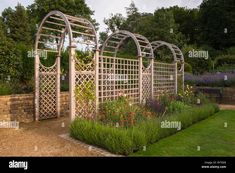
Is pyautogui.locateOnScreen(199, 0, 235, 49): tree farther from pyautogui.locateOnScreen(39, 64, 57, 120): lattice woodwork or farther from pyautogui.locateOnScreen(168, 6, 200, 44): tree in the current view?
pyautogui.locateOnScreen(39, 64, 57, 120): lattice woodwork

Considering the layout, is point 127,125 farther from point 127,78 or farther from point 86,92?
point 127,78

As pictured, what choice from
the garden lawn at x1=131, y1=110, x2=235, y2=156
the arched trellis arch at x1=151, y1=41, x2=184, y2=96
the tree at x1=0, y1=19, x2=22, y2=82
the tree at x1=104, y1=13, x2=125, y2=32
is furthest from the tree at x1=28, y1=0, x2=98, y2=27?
the garden lawn at x1=131, y1=110, x2=235, y2=156

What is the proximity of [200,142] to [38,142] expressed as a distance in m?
3.40

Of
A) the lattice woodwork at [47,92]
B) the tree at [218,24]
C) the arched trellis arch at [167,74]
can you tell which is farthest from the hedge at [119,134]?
the tree at [218,24]

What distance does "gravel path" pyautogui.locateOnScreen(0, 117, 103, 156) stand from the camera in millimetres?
5660

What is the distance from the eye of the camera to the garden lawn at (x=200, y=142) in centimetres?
558

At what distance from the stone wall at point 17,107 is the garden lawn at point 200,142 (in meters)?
4.43

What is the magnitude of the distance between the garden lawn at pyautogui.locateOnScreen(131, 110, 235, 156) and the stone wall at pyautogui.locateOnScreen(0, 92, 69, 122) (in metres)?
4.43

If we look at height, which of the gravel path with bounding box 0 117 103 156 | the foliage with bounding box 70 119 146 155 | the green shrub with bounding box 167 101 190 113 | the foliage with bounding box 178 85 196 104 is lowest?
the gravel path with bounding box 0 117 103 156

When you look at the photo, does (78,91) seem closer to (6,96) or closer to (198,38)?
(6,96)

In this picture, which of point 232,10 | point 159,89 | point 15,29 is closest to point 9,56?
point 159,89

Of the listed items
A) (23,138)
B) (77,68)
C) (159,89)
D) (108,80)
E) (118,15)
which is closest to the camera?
(23,138)

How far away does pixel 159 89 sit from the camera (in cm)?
1108

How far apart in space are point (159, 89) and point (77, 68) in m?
4.52
